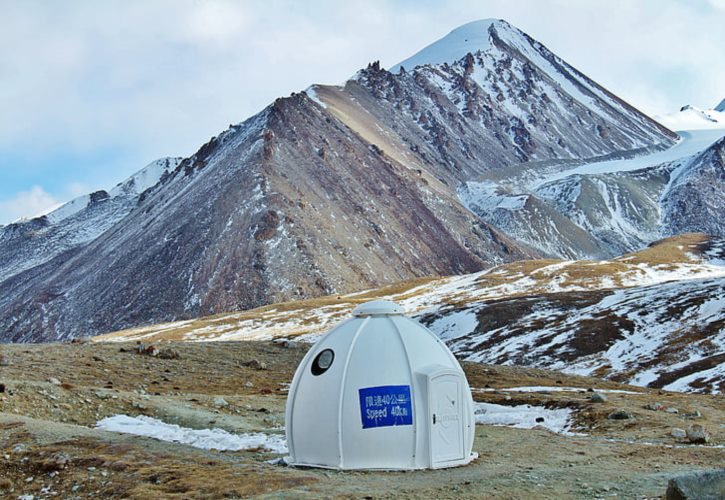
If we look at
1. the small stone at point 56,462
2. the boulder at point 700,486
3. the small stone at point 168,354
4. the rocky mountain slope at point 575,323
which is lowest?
the rocky mountain slope at point 575,323

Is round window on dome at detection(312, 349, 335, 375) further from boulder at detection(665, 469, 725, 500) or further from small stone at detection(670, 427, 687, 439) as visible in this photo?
small stone at detection(670, 427, 687, 439)

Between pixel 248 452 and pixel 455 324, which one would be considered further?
pixel 455 324

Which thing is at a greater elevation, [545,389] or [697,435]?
[697,435]

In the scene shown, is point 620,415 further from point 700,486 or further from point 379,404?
point 700,486

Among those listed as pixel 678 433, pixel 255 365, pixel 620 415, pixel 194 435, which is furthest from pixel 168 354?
pixel 678 433

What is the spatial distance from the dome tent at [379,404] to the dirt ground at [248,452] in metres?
0.75

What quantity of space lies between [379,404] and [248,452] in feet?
24.8

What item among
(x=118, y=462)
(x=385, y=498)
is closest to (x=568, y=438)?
(x=385, y=498)

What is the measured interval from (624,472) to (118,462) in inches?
619

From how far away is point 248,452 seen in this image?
27.6 meters

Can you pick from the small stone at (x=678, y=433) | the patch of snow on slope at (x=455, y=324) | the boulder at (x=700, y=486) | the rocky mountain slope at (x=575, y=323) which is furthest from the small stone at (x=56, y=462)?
the patch of snow on slope at (x=455, y=324)

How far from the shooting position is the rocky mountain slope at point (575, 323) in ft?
253

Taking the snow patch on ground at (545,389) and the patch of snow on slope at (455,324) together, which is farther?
the patch of snow on slope at (455,324)

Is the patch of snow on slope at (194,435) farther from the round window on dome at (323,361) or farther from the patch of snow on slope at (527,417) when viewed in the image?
the patch of snow on slope at (527,417)
